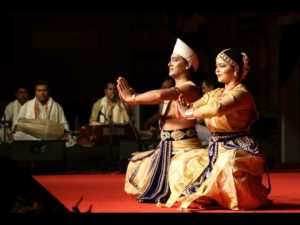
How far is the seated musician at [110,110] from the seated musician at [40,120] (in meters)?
0.58

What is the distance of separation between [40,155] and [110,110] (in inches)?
64.5

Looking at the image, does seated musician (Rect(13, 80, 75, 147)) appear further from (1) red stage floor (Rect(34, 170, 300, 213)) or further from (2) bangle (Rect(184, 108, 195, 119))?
(2) bangle (Rect(184, 108, 195, 119))

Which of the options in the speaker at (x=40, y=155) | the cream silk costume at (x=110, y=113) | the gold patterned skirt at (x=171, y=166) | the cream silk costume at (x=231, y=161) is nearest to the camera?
the cream silk costume at (x=231, y=161)

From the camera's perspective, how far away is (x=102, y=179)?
8508 millimetres

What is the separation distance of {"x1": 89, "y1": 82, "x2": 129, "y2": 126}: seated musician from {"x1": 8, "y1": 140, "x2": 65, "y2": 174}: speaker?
1.26 metres

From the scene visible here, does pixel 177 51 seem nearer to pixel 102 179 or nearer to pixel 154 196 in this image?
pixel 154 196

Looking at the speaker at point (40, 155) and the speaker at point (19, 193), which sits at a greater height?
the speaker at point (19, 193)

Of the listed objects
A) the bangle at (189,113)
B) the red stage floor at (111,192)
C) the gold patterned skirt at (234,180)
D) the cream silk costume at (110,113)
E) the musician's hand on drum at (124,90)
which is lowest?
the red stage floor at (111,192)

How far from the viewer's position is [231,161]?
5.59 m

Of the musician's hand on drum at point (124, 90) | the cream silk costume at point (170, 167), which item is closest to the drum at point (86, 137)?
the cream silk costume at point (170, 167)

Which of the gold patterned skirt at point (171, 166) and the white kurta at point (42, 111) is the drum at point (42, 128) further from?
the gold patterned skirt at point (171, 166)

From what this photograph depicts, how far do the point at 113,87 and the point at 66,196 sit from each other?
13.9 ft

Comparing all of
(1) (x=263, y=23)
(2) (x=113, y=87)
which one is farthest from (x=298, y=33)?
(2) (x=113, y=87)

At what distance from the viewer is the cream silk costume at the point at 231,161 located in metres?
5.59
